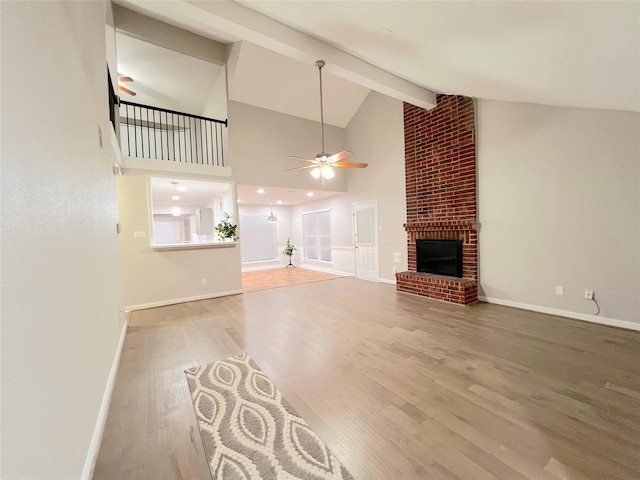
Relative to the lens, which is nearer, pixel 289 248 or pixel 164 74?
pixel 164 74

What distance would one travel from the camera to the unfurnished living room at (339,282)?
1.25 meters

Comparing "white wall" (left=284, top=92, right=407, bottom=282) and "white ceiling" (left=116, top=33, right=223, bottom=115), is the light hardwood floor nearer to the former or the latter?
"white wall" (left=284, top=92, right=407, bottom=282)

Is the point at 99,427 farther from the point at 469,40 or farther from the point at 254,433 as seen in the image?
the point at 469,40

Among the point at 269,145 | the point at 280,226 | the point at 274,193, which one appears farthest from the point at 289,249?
the point at 269,145

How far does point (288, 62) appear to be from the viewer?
538cm

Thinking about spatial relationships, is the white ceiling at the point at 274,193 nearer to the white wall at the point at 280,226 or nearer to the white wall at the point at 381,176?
the white wall at the point at 280,226

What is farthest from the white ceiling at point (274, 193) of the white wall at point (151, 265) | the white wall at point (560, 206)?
the white wall at point (560, 206)

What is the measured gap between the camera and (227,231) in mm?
5391

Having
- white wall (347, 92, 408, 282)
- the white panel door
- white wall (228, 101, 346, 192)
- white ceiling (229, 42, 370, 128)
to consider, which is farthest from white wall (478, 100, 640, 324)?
white wall (228, 101, 346, 192)

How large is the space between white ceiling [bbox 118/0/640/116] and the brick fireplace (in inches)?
30.4

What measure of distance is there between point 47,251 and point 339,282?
5845mm

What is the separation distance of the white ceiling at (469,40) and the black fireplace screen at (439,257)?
246 cm

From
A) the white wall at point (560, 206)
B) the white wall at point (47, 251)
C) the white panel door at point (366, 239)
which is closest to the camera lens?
the white wall at point (47, 251)

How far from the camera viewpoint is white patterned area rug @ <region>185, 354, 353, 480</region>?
4.72 ft
